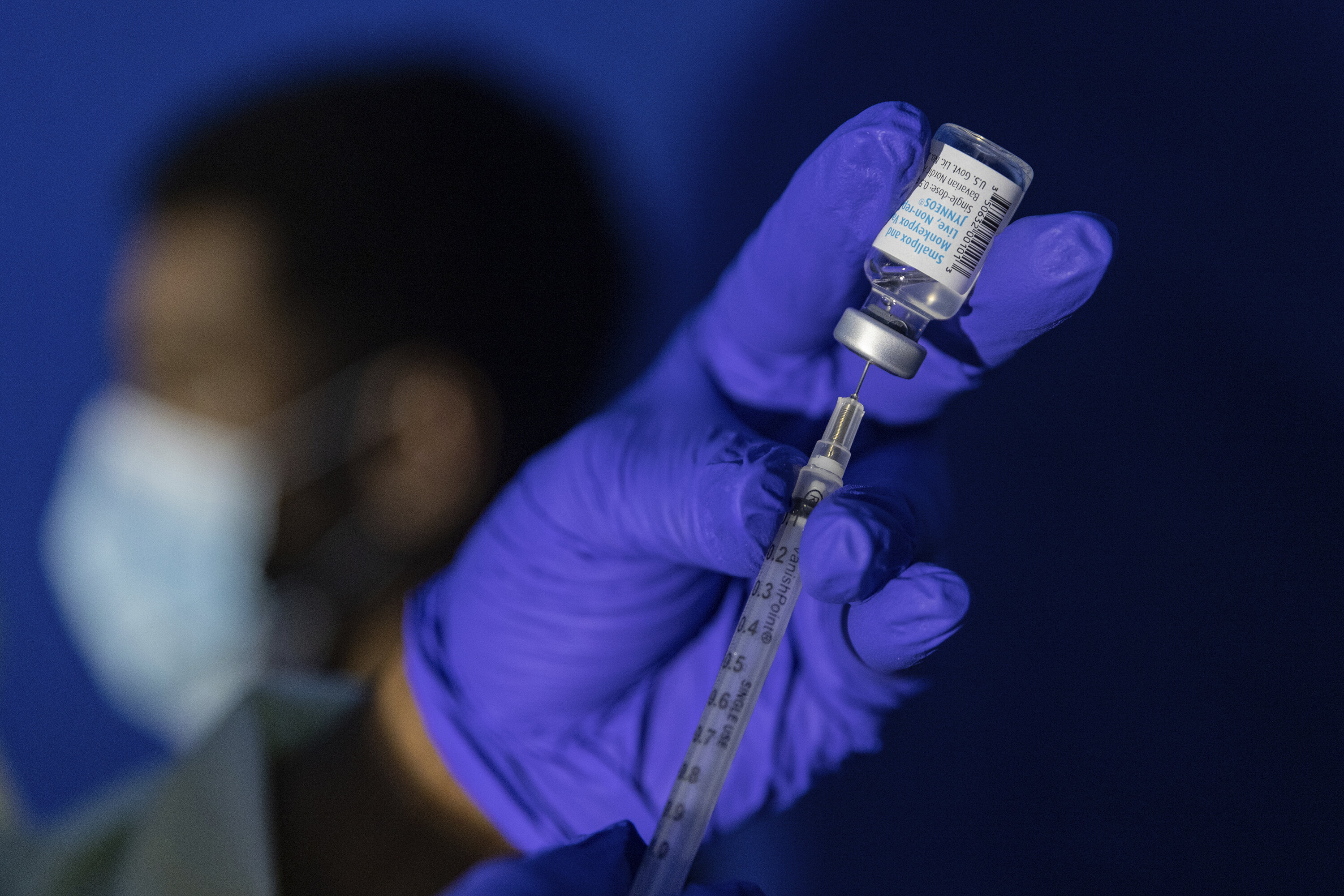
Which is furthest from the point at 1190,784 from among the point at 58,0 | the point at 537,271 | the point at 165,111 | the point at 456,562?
the point at 58,0

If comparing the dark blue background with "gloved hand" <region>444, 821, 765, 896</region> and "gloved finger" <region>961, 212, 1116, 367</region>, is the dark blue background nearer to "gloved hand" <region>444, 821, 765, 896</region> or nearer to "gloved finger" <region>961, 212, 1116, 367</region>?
"gloved finger" <region>961, 212, 1116, 367</region>

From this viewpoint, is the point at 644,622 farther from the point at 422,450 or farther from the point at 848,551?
the point at 422,450

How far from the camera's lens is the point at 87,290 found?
5.33 ft

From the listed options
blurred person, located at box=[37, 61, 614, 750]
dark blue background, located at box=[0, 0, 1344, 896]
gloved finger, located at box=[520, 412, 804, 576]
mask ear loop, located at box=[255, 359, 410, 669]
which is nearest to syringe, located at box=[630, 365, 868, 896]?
gloved finger, located at box=[520, 412, 804, 576]

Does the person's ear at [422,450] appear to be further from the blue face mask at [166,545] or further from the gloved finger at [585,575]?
the gloved finger at [585,575]

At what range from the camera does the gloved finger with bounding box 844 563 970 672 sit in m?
0.66

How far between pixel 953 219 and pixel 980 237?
3 cm

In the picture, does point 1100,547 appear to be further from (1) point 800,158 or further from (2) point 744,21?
(2) point 744,21

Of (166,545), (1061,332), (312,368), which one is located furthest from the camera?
(166,545)

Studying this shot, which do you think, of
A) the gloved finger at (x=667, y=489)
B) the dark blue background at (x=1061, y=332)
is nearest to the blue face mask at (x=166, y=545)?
the dark blue background at (x=1061, y=332)

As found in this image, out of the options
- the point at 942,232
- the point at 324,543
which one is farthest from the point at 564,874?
the point at 324,543

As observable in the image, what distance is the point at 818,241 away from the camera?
78 cm

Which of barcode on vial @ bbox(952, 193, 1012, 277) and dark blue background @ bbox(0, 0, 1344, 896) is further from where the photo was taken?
dark blue background @ bbox(0, 0, 1344, 896)

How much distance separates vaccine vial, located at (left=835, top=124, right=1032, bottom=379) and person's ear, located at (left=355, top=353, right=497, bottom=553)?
1.00m
